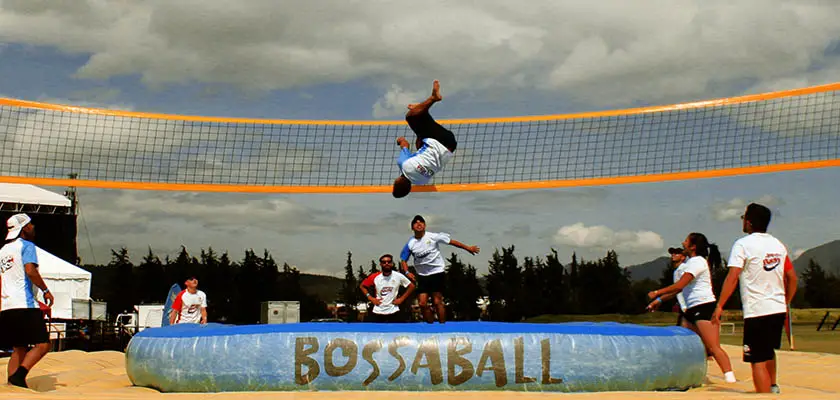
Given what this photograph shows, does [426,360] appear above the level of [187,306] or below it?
below

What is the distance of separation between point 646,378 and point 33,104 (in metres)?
7.93

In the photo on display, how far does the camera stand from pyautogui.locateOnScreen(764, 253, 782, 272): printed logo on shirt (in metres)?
5.55

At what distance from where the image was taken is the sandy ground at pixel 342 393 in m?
5.77

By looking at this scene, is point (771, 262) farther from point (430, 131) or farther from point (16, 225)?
point (16, 225)

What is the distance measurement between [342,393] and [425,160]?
2707mm

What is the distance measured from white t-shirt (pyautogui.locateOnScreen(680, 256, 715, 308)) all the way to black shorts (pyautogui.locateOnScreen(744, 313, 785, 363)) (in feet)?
5.92

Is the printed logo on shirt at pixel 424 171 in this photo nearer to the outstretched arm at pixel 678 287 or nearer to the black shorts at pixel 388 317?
the black shorts at pixel 388 317

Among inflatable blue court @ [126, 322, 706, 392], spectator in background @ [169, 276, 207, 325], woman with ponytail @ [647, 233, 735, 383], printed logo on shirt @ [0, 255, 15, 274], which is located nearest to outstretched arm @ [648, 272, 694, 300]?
woman with ponytail @ [647, 233, 735, 383]

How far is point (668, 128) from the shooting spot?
1053 centimetres

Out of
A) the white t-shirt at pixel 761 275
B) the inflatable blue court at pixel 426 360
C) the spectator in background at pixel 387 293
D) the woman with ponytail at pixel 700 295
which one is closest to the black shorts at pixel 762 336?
the white t-shirt at pixel 761 275

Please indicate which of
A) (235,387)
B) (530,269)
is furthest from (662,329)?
(530,269)

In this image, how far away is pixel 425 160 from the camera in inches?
312

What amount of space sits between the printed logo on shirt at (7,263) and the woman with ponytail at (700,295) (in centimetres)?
540

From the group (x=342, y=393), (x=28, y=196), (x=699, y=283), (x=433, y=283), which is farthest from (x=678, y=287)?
(x=28, y=196)
